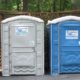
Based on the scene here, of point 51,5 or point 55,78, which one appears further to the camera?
point 51,5

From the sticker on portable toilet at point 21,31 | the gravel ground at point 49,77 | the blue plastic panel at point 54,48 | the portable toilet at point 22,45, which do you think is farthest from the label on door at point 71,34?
the sticker on portable toilet at point 21,31

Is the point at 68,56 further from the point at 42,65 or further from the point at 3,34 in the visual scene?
the point at 3,34

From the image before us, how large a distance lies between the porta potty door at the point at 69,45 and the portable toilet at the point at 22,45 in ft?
2.13

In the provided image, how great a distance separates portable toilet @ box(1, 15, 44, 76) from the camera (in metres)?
11.3

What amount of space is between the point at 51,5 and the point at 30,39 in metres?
14.8

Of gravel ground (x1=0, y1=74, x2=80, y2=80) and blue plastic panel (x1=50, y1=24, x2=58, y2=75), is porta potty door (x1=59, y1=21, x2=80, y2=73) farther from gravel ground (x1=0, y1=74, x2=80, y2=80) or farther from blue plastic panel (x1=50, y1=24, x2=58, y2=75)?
gravel ground (x1=0, y1=74, x2=80, y2=80)

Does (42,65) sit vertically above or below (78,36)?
below

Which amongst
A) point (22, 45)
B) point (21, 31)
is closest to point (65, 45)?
point (22, 45)

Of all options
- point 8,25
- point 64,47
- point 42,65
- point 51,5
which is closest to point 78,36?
point 64,47

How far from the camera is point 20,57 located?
37.2 ft

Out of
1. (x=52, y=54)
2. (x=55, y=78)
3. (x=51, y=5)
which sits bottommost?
(x=55, y=78)

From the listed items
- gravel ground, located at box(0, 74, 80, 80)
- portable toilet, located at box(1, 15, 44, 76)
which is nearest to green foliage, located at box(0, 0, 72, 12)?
portable toilet, located at box(1, 15, 44, 76)

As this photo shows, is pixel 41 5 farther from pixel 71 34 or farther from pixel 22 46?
pixel 22 46

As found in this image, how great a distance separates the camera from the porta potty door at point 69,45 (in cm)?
1143
